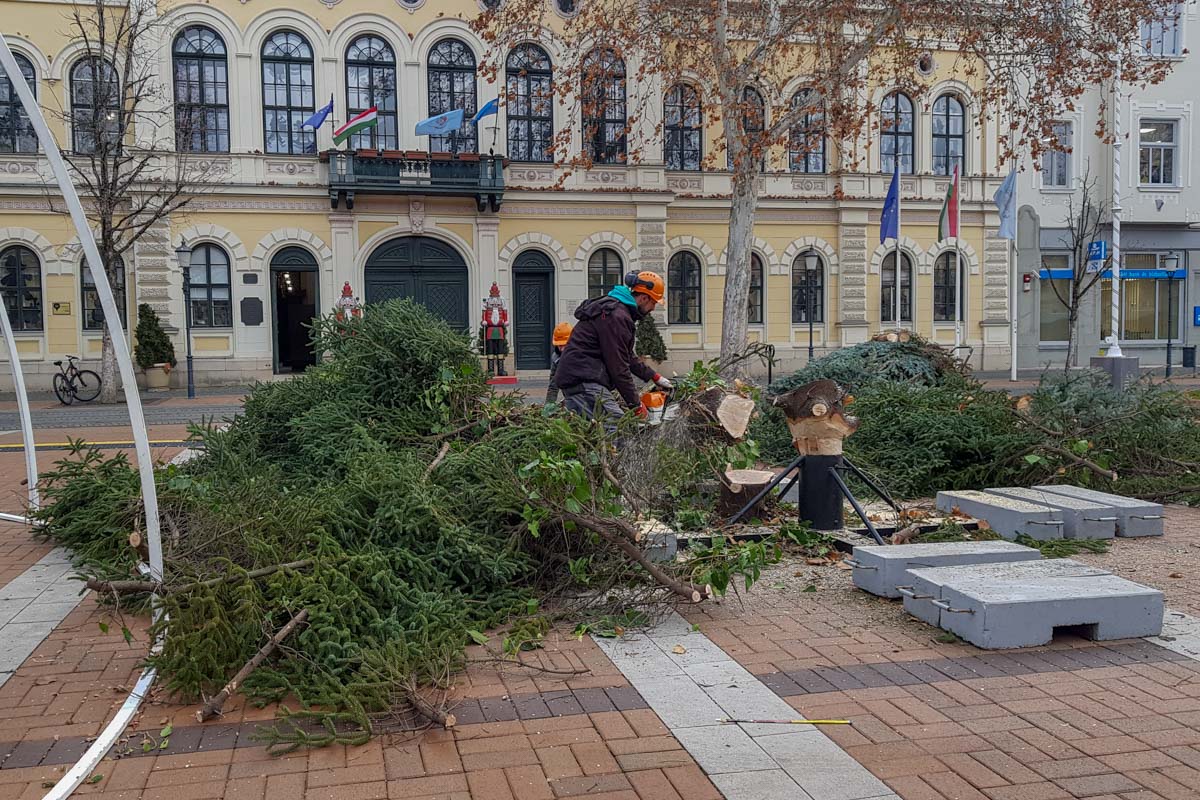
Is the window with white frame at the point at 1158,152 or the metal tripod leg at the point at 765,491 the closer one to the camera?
the metal tripod leg at the point at 765,491

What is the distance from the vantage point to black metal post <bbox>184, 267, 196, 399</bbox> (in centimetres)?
2395

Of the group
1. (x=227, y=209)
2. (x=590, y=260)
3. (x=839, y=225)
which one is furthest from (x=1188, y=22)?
(x=227, y=209)

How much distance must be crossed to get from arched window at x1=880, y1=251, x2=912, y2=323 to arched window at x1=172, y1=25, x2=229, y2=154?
19.8 metres

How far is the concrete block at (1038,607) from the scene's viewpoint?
4.84 m

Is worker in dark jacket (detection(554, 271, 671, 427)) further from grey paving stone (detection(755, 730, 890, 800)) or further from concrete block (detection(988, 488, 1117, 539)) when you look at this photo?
grey paving stone (detection(755, 730, 890, 800))

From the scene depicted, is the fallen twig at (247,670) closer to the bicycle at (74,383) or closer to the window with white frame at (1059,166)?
the bicycle at (74,383)

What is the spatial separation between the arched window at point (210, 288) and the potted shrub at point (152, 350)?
1.19m

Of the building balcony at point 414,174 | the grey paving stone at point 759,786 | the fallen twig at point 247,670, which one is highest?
the building balcony at point 414,174

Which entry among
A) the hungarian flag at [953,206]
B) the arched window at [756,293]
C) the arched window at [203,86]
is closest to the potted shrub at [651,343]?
the arched window at [756,293]

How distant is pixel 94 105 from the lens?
2231cm

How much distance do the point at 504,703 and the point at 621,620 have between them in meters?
1.19

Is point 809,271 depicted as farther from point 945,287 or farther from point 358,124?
point 358,124

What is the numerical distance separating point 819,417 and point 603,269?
23.3 metres

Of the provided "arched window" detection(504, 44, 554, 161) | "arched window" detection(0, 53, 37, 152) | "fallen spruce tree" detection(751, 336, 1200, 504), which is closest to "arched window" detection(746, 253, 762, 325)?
"arched window" detection(504, 44, 554, 161)
